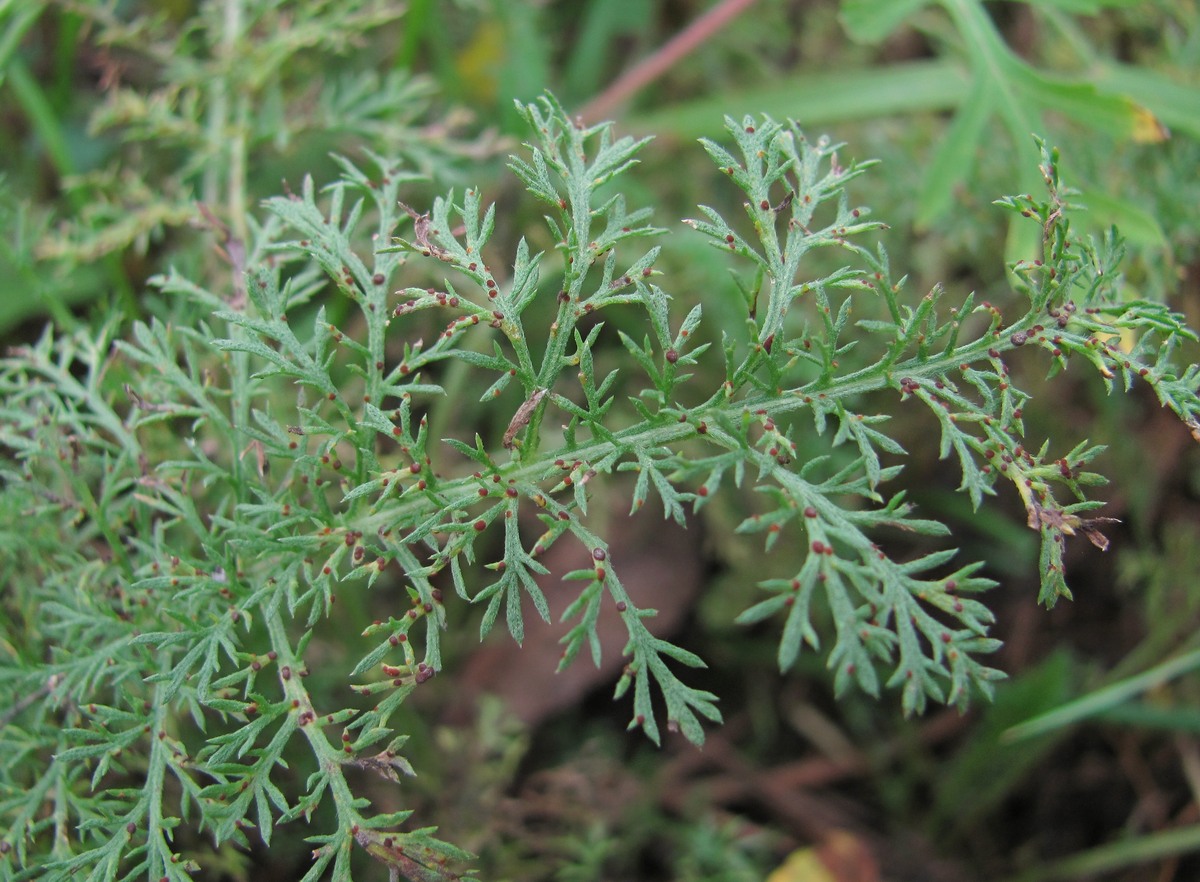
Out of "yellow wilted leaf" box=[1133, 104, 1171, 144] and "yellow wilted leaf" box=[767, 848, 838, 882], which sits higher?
"yellow wilted leaf" box=[1133, 104, 1171, 144]

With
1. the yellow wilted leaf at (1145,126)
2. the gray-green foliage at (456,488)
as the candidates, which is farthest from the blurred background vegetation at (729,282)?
the gray-green foliage at (456,488)

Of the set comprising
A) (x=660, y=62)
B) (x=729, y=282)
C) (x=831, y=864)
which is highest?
(x=660, y=62)

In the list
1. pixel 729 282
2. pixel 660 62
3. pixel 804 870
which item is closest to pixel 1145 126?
pixel 729 282

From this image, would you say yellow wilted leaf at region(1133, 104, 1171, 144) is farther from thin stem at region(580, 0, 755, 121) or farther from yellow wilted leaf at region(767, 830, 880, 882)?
yellow wilted leaf at region(767, 830, 880, 882)

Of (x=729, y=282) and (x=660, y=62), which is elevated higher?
(x=660, y=62)

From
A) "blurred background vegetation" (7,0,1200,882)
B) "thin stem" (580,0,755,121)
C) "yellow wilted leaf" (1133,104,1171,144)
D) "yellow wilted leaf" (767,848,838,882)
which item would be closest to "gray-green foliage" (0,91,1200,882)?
"blurred background vegetation" (7,0,1200,882)

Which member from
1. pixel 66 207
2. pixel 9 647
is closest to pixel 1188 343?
pixel 9 647

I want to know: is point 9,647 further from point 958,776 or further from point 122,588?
point 958,776

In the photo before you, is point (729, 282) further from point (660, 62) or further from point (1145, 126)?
point (1145, 126)

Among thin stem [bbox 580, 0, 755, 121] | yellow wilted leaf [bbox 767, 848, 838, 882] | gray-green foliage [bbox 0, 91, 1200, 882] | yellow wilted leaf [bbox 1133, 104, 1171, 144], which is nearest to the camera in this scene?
gray-green foliage [bbox 0, 91, 1200, 882]
